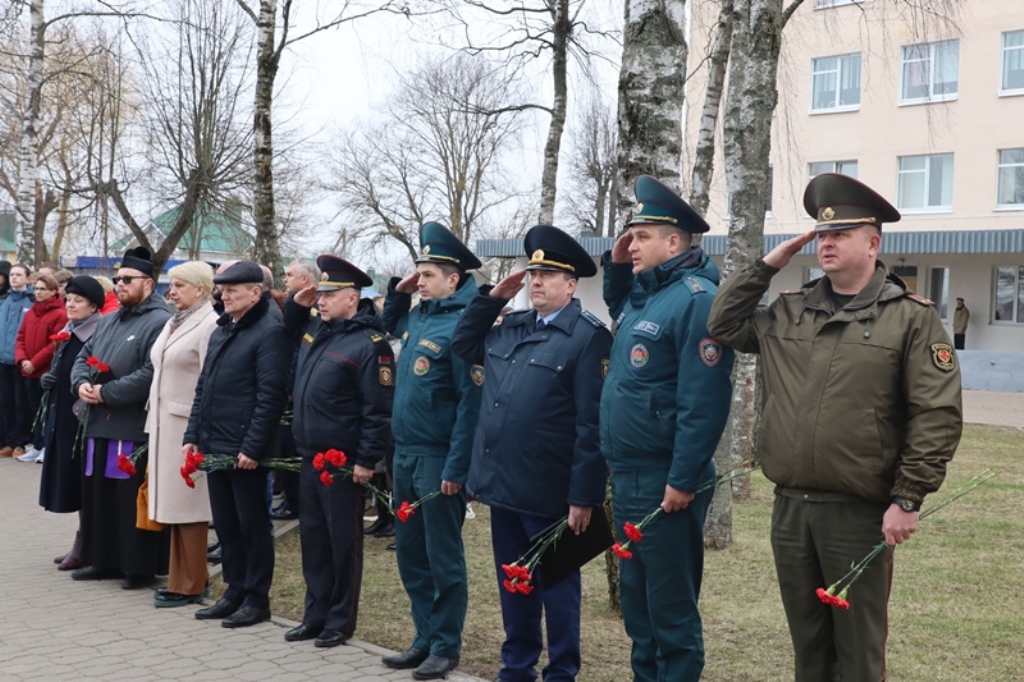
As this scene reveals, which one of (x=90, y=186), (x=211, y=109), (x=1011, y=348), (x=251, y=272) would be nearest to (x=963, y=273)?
(x=1011, y=348)

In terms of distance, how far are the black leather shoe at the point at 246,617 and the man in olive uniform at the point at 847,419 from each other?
3593mm

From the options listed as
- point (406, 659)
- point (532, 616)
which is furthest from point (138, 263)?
point (532, 616)

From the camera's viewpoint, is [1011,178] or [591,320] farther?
[1011,178]

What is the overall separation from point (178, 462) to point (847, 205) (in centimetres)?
467

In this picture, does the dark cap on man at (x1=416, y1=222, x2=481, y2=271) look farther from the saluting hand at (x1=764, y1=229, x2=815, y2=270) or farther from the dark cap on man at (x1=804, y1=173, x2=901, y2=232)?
the dark cap on man at (x1=804, y1=173, x2=901, y2=232)

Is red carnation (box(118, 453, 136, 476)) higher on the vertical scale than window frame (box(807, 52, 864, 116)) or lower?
lower

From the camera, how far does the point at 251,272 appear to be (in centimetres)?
689

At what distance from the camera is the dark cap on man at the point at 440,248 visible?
19.6 ft

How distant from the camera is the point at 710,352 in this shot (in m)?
4.50

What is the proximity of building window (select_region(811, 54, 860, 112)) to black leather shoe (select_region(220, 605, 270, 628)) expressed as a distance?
1187 inches

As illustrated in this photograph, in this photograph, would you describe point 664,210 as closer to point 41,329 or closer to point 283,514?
point 283,514

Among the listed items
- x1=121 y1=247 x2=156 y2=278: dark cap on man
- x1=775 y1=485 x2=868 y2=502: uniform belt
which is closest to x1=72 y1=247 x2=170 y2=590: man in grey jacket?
x1=121 y1=247 x2=156 y2=278: dark cap on man

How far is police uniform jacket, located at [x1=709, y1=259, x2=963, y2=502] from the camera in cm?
385

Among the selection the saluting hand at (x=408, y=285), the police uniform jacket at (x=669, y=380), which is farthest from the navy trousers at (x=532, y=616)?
the saluting hand at (x=408, y=285)
